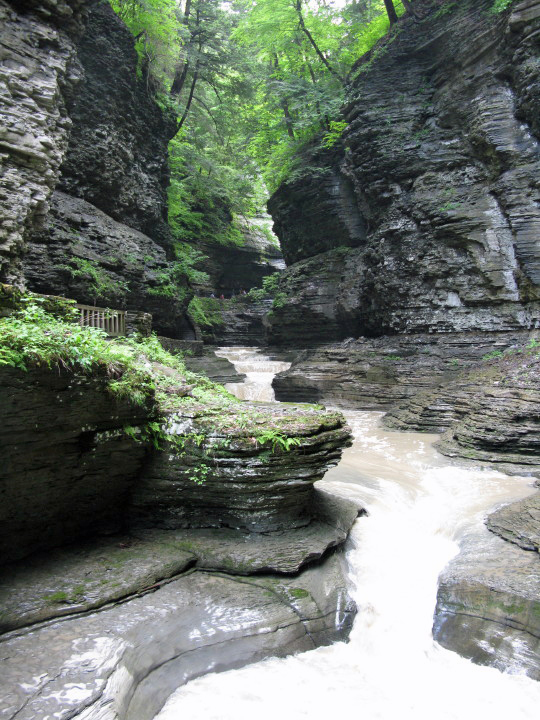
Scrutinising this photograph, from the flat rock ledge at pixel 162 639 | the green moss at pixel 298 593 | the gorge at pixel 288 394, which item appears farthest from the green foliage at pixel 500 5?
the green moss at pixel 298 593

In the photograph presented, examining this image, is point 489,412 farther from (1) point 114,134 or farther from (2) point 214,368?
(1) point 114,134

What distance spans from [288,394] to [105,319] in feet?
25.0

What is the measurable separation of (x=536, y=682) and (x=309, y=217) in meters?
21.2

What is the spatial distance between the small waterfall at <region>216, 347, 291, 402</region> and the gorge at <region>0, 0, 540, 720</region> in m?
0.15

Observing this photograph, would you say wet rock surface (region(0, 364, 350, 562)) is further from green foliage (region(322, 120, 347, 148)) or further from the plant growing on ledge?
green foliage (region(322, 120, 347, 148))

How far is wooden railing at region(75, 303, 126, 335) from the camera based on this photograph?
1152 centimetres

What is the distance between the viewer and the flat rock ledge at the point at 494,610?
4305 millimetres

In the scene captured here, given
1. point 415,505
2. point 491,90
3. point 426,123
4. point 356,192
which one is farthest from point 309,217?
point 415,505

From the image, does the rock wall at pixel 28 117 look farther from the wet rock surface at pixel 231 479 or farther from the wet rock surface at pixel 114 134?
the wet rock surface at pixel 231 479

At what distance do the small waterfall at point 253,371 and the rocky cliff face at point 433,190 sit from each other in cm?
223

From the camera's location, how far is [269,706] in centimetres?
384

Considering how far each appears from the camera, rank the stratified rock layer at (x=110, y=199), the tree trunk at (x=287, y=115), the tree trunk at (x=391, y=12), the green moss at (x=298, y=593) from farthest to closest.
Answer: the tree trunk at (x=287, y=115) → the tree trunk at (x=391, y=12) → the stratified rock layer at (x=110, y=199) → the green moss at (x=298, y=593)

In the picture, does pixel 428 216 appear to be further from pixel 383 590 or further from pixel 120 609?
pixel 120 609

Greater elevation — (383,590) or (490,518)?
(490,518)
